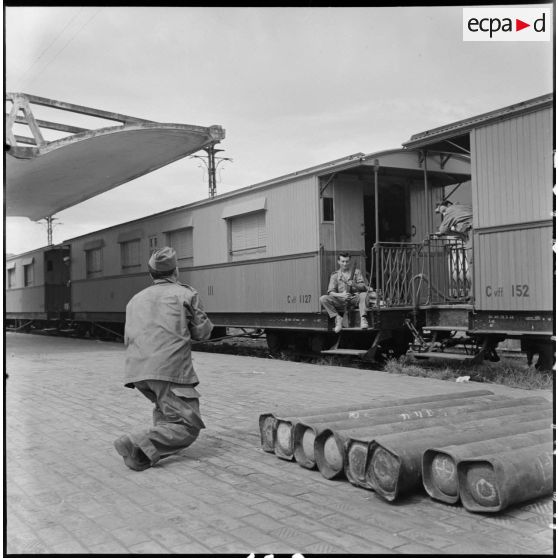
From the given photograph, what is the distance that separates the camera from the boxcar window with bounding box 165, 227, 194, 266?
48.0 feet

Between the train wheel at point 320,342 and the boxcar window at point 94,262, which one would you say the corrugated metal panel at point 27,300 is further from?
the train wheel at point 320,342

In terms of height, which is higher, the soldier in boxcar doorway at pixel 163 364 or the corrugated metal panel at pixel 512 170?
the corrugated metal panel at pixel 512 170

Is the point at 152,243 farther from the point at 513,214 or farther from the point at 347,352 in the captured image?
the point at 513,214

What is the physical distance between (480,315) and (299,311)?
3.70 meters

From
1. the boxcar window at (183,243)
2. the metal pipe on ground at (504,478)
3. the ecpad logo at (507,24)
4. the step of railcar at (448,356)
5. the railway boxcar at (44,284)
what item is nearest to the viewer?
the ecpad logo at (507,24)

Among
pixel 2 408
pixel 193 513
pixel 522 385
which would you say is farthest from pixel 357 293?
pixel 2 408

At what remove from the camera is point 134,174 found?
37.2 ft

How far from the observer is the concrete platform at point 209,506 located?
9.83 feet

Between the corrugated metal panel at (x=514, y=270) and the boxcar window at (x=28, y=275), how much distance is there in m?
19.7

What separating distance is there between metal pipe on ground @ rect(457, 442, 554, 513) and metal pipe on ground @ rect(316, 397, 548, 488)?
633 mm

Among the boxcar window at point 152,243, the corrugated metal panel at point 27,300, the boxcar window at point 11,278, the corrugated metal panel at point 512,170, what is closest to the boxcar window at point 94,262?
the corrugated metal panel at point 27,300

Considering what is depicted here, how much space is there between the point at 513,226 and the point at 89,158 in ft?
20.7

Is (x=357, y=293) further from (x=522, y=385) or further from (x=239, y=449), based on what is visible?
(x=239, y=449)

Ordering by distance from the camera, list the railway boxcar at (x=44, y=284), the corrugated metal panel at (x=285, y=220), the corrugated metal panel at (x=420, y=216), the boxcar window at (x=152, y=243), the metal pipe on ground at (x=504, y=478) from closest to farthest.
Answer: the metal pipe on ground at (x=504, y=478) → the corrugated metal panel at (x=285, y=220) → the corrugated metal panel at (x=420, y=216) → the boxcar window at (x=152, y=243) → the railway boxcar at (x=44, y=284)
